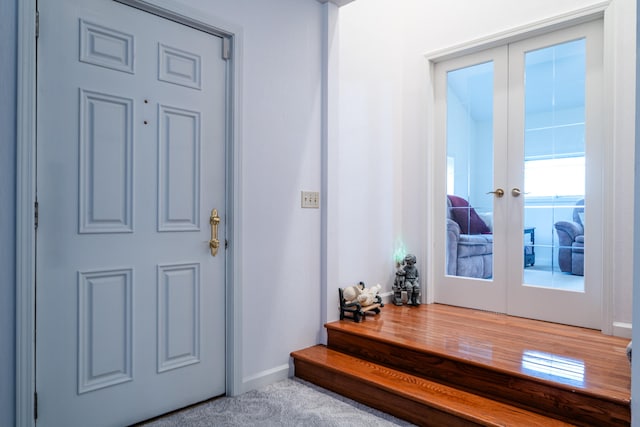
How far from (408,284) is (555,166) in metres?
1.35

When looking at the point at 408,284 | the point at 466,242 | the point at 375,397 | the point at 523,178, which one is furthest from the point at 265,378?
the point at 523,178

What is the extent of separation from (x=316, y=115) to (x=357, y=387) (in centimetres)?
167

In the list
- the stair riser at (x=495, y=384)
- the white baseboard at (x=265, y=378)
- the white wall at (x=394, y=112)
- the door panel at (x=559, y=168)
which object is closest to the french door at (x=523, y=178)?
the door panel at (x=559, y=168)

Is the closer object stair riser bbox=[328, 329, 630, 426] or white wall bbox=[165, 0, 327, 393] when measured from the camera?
stair riser bbox=[328, 329, 630, 426]

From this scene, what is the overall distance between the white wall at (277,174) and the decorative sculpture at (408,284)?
88cm

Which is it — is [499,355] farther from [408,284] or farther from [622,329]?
[408,284]

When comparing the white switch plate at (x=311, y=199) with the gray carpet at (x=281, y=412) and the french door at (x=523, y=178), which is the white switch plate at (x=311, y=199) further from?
the french door at (x=523, y=178)

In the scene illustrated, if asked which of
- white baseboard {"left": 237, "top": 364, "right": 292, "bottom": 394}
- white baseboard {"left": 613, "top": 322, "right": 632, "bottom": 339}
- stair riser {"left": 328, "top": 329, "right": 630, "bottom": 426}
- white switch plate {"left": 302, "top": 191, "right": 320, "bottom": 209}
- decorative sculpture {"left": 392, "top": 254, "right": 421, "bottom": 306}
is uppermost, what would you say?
white switch plate {"left": 302, "top": 191, "right": 320, "bottom": 209}

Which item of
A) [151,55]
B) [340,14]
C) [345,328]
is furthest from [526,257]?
[151,55]

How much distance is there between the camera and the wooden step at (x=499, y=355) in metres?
1.79

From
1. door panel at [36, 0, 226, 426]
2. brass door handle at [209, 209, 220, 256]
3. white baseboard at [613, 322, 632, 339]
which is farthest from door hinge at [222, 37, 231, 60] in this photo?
white baseboard at [613, 322, 632, 339]

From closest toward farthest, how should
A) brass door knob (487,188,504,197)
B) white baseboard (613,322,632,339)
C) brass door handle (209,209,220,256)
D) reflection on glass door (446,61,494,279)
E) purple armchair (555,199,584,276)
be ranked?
brass door handle (209,209,220,256) → white baseboard (613,322,632,339) → purple armchair (555,199,584,276) → brass door knob (487,188,504,197) → reflection on glass door (446,61,494,279)

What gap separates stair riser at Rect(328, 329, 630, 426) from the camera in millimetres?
1742

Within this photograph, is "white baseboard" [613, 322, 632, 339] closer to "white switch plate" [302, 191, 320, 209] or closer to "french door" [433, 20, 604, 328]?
"french door" [433, 20, 604, 328]
